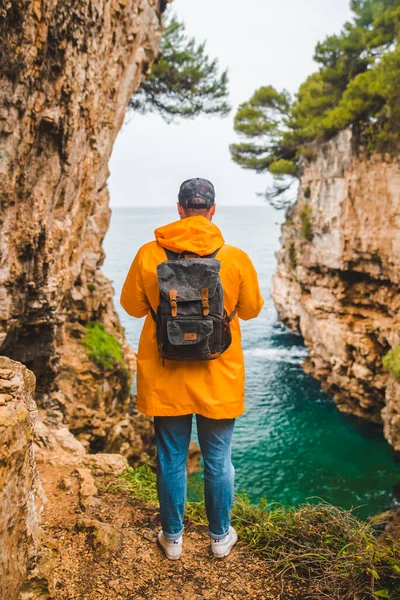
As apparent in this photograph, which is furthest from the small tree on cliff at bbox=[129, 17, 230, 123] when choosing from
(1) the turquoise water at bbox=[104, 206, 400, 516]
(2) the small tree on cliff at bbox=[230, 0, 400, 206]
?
(1) the turquoise water at bbox=[104, 206, 400, 516]

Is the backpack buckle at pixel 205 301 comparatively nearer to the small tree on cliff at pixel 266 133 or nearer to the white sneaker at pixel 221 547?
the white sneaker at pixel 221 547

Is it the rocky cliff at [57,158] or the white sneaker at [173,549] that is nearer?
the white sneaker at [173,549]

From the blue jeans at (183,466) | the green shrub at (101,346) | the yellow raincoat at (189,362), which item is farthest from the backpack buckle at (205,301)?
the green shrub at (101,346)

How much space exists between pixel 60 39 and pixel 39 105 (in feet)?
2.34

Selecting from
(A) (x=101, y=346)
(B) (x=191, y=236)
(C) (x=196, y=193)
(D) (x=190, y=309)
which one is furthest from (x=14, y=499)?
(A) (x=101, y=346)

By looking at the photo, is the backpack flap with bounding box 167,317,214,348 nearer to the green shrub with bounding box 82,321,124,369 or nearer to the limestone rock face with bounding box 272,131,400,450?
the green shrub with bounding box 82,321,124,369

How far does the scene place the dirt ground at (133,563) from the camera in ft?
8.82

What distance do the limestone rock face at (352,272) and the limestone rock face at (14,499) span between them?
504 inches

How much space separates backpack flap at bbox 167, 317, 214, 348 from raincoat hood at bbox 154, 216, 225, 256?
0.43m

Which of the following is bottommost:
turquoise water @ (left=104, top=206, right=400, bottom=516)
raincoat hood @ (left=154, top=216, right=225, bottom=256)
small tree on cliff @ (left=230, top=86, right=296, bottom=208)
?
turquoise water @ (left=104, top=206, right=400, bottom=516)

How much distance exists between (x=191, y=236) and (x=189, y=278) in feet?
0.91

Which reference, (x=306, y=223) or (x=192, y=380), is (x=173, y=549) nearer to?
(x=192, y=380)

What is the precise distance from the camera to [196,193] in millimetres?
2844

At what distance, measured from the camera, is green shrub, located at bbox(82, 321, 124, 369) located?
9.24 m
